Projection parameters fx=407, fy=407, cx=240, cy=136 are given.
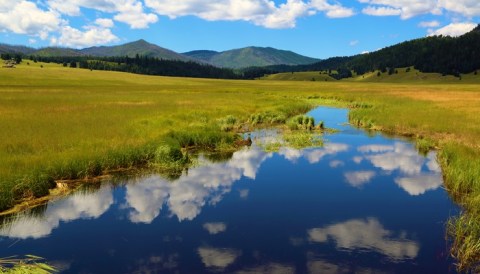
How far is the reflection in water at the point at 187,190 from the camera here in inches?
679

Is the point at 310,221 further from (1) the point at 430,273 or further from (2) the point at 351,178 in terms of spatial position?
(2) the point at 351,178

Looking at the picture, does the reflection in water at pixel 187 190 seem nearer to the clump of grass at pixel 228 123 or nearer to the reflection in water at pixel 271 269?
the reflection in water at pixel 271 269

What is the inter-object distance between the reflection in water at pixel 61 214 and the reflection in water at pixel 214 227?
15.4ft

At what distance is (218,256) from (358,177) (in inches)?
505

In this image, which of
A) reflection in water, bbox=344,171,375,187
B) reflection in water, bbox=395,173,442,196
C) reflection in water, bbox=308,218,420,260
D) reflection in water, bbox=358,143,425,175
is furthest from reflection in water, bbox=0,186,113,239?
reflection in water, bbox=358,143,425,175

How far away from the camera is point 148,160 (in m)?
25.2

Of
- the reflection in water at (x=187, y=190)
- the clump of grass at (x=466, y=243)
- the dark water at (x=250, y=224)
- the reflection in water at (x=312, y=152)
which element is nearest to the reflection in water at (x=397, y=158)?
the dark water at (x=250, y=224)

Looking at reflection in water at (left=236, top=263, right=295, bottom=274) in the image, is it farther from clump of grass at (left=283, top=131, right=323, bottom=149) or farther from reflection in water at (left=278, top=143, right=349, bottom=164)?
clump of grass at (left=283, top=131, right=323, bottom=149)

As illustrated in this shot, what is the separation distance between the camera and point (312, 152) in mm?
30219

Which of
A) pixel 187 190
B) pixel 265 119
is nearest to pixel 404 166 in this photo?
pixel 187 190

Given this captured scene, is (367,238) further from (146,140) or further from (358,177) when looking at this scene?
(146,140)

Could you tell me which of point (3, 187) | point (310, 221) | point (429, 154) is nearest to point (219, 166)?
point (310, 221)

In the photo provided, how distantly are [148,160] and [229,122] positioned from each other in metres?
18.2

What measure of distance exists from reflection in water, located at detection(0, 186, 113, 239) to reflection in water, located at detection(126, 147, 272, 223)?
1.25 metres
